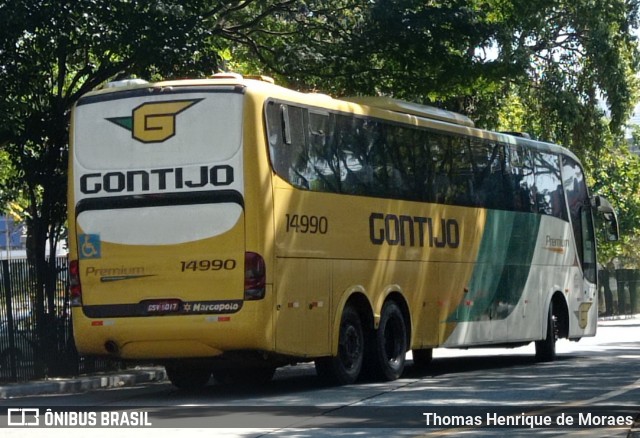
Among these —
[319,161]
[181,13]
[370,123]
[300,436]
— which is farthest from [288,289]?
[181,13]

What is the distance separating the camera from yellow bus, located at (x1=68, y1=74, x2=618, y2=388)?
573 inches

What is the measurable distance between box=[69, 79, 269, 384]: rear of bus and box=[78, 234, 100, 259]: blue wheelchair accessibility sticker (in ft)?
0.05

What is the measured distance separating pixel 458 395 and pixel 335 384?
245 centimetres

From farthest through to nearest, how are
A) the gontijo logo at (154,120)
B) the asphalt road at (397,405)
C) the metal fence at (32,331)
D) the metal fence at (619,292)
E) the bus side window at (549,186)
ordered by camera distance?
the metal fence at (619,292) < the bus side window at (549,186) < the metal fence at (32,331) < the gontijo logo at (154,120) < the asphalt road at (397,405)

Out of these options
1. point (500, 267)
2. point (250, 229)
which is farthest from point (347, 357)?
point (500, 267)

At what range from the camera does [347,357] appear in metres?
16.5

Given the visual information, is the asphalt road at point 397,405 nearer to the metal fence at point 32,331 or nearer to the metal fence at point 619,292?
the metal fence at point 32,331

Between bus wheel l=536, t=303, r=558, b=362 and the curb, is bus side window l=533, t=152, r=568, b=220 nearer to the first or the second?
bus wheel l=536, t=303, r=558, b=362

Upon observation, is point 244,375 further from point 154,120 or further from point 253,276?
point 154,120

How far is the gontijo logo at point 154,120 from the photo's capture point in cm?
1486

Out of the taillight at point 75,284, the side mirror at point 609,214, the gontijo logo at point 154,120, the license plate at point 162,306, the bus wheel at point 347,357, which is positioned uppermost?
the gontijo logo at point 154,120

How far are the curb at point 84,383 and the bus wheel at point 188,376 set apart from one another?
1.61 meters

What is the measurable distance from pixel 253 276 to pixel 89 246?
2.08 m

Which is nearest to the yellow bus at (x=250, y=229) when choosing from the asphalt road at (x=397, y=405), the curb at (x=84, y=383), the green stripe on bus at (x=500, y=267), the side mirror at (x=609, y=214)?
the asphalt road at (x=397, y=405)
